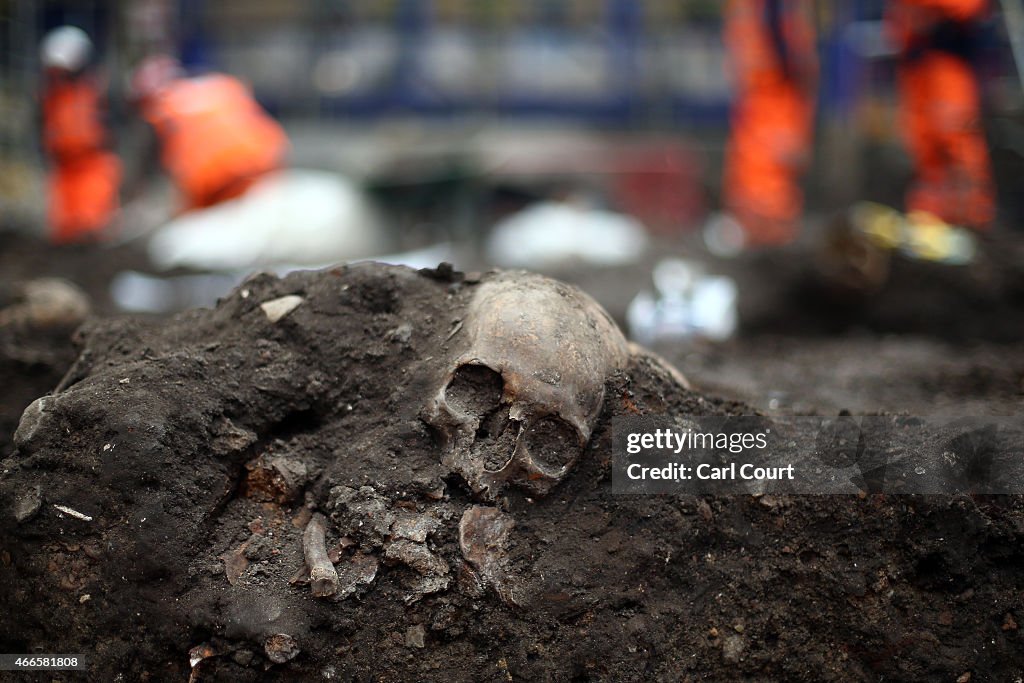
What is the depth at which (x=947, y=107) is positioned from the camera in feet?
23.1

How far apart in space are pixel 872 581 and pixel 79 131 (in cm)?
869

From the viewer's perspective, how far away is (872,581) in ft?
7.75

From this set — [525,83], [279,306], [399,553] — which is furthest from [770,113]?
[399,553]

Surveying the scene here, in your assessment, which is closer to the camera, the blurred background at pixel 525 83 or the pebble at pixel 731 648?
the pebble at pixel 731 648

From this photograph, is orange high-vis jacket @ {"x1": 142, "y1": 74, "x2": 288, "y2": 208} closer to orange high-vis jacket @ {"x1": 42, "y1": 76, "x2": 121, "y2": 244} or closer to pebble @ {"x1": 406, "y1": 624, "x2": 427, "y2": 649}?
orange high-vis jacket @ {"x1": 42, "y1": 76, "x2": 121, "y2": 244}

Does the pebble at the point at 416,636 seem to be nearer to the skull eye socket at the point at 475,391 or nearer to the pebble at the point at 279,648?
the pebble at the point at 279,648

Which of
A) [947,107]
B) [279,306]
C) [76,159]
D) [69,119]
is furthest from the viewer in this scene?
[76,159]

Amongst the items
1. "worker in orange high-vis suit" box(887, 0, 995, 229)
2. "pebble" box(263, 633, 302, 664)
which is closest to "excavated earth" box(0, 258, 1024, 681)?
"pebble" box(263, 633, 302, 664)

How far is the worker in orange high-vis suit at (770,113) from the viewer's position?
8.58 m

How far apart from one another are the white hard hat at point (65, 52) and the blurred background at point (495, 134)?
27 cm

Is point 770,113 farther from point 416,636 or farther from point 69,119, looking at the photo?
point 416,636

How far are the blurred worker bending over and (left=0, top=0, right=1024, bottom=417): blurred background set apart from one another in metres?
0.50

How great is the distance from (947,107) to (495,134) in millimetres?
5770

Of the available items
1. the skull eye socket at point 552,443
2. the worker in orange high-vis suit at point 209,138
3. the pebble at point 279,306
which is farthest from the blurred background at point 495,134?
the skull eye socket at point 552,443
